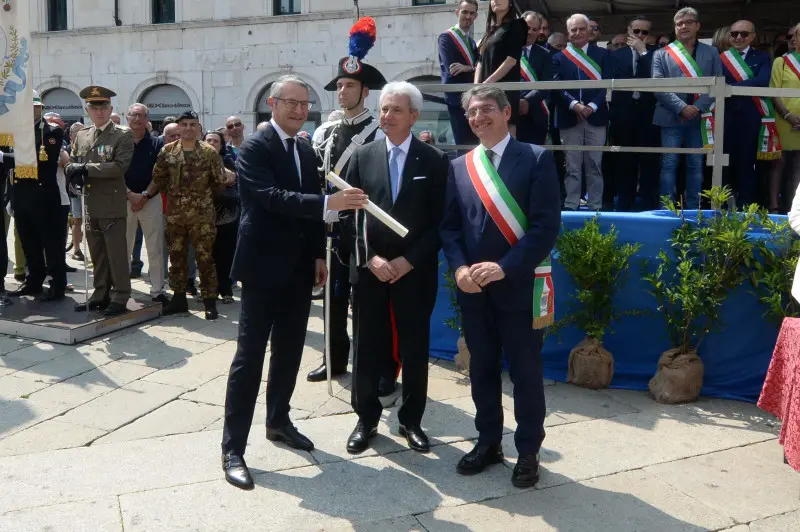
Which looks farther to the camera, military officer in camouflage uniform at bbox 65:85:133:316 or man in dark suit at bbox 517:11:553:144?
military officer in camouflage uniform at bbox 65:85:133:316

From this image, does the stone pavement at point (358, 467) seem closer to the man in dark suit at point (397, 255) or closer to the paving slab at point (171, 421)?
the paving slab at point (171, 421)

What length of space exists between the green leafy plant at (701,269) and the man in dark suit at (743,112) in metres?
1.61

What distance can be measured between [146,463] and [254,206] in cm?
139

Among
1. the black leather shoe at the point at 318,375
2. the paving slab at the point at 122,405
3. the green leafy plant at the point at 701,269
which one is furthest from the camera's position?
the black leather shoe at the point at 318,375

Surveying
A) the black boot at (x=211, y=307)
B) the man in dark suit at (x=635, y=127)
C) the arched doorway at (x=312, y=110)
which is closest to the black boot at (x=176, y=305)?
the black boot at (x=211, y=307)

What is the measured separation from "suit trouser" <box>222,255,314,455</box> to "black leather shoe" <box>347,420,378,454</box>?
1.76ft

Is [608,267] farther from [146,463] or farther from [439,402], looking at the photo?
[146,463]

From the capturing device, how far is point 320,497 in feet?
11.8

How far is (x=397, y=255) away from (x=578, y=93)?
3.40m

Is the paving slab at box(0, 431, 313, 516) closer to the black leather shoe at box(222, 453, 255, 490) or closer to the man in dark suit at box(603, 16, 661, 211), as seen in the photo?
the black leather shoe at box(222, 453, 255, 490)

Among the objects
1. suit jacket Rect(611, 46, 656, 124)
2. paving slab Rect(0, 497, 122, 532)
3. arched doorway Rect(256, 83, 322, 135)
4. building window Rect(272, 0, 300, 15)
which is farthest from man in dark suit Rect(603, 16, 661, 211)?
building window Rect(272, 0, 300, 15)

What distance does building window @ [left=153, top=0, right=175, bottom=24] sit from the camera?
22297mm

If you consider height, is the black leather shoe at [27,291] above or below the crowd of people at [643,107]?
below

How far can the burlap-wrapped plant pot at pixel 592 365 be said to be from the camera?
5.14 metres
